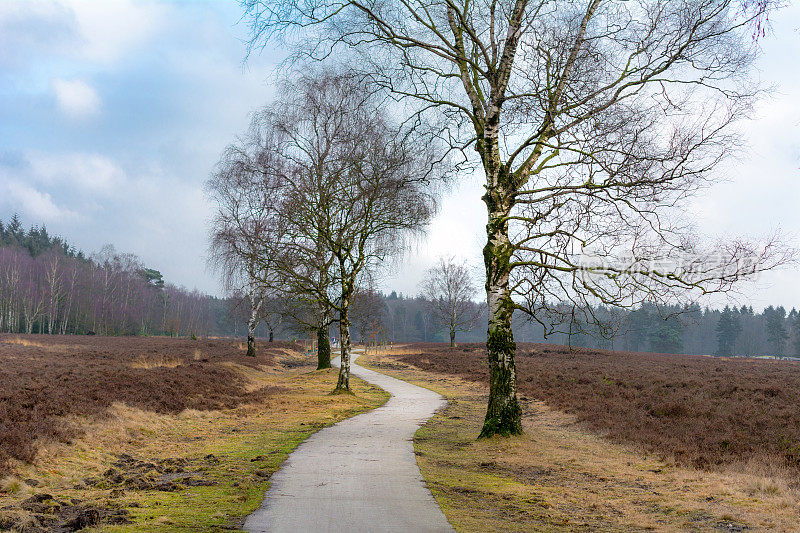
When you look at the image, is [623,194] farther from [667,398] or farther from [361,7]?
[667,398]

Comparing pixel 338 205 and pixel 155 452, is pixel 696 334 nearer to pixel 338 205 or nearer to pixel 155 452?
pixel 338 205

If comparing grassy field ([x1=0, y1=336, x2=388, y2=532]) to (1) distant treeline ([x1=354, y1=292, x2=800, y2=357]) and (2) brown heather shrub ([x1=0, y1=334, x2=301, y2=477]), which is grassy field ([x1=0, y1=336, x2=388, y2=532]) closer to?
(2) brown heather shrub ([x1=0, y1=334, x2=301, y2=477])

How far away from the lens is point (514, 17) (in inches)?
422

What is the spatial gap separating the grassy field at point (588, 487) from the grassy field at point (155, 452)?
2.72 meters

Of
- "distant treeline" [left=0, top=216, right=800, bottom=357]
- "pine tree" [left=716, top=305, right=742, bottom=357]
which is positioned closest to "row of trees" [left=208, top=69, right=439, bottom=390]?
"distant treeline" [left=0, top=216, right=800, bottom=357]

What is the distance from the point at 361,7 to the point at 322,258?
1288cm

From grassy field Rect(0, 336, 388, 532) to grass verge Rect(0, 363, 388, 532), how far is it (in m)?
0.02

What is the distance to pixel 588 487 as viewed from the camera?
7781 mm

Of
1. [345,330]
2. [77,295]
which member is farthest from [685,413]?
[77,295]

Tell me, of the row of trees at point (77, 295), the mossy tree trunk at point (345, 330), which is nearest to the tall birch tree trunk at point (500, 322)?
the mossy tree trunk at point (345, 330)

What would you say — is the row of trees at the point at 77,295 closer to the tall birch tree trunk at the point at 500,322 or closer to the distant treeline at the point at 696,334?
the distant treeline at the point at 696,334

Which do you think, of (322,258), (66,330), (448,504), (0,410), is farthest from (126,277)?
(448,504)

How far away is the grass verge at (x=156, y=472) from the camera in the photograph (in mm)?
5371

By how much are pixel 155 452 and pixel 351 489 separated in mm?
4803
